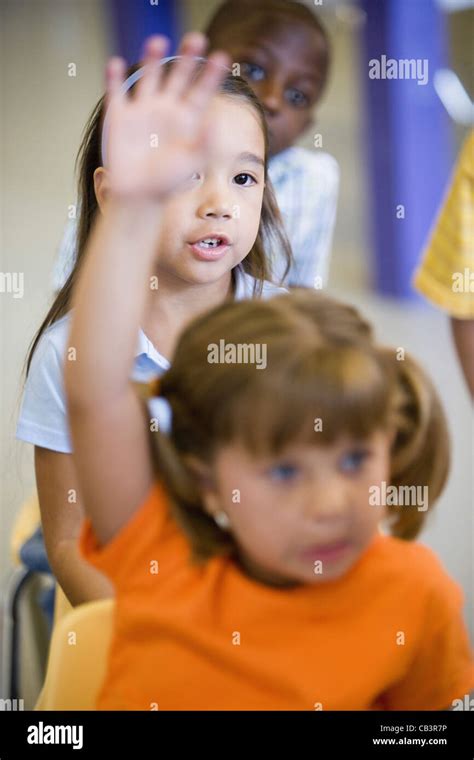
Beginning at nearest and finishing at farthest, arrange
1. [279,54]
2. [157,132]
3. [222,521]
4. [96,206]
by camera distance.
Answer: [157,132] → [222,521] → [96,206] → [279,54]

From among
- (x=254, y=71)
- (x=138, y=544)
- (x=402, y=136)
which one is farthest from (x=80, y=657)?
(x=402, y=136)

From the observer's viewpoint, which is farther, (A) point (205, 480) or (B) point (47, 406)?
(B) point (47, 406)

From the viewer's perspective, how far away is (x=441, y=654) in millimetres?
761

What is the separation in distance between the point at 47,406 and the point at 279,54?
2.74 ft

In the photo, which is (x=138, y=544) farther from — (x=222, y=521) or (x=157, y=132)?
(x=157, y=132)

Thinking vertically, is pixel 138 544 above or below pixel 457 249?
below

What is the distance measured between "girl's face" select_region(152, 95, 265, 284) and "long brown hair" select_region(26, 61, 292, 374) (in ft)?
0.12

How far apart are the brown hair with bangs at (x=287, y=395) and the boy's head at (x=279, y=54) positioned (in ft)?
3.06

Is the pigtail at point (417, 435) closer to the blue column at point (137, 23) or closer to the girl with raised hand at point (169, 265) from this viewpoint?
the girl with raised hand at point (169, 265)

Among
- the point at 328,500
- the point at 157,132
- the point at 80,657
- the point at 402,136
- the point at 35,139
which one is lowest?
the point at 80,657

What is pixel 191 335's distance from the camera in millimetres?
722

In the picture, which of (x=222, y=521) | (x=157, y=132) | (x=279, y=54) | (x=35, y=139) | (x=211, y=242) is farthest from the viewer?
(x=35, y=139)

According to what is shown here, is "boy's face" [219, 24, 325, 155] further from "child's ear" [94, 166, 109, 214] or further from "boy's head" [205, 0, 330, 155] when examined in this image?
"child's ear" [94, 166, 109, 214]
